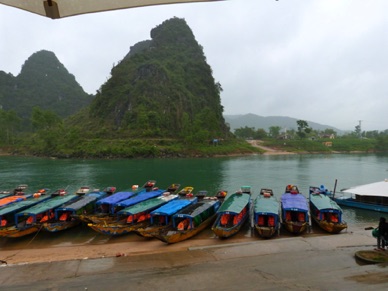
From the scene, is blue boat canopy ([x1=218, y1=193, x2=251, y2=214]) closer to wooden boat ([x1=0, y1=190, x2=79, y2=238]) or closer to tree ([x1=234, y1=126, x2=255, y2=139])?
wooden boat ([x1=0, y1=190, x2=79, y2=238])

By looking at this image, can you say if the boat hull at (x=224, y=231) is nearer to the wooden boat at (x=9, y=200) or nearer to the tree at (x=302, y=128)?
the wooden boat at (x=9, y=200)

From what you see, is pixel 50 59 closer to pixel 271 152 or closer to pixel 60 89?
pixel 60 89

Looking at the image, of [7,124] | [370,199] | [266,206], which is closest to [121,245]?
[266,206]

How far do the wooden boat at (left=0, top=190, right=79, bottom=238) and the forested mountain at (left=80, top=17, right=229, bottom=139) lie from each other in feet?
215

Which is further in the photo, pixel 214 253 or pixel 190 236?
pixel 190 236

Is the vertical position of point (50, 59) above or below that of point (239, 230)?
above

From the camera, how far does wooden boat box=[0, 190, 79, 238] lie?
55.9ft

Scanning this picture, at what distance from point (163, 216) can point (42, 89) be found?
156 m

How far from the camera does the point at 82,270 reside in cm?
1210

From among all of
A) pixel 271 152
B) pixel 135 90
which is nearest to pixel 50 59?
pixel 135 90

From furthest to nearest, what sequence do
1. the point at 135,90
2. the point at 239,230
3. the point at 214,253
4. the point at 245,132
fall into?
the point at 245,132, the point at 135,90, the point at 239,230, the point at 214,253

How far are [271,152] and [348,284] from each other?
281 ft

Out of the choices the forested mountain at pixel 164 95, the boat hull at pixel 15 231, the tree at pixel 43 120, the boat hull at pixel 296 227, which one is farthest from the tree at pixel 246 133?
the boat hull at pixel 15 231

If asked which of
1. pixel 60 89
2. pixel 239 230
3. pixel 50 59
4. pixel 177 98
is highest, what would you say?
pixel 50 59
